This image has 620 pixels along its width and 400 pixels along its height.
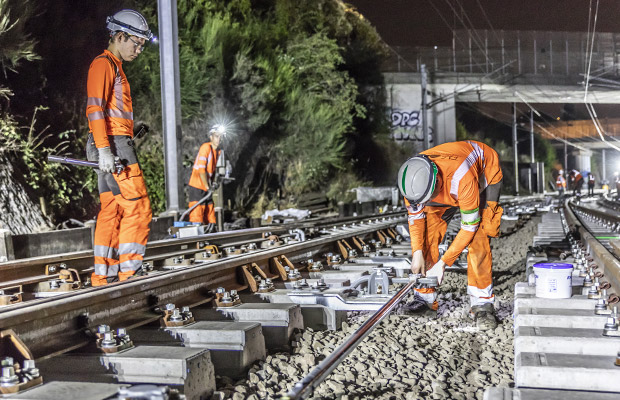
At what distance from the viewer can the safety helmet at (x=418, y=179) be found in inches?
172

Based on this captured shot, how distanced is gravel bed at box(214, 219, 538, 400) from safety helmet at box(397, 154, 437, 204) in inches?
36.4

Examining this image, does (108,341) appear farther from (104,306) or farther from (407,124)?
(407,124)

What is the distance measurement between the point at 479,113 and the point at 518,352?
64924 millimetres

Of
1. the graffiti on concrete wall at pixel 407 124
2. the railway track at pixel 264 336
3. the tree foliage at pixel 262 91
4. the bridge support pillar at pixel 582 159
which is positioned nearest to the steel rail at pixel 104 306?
the railway track at pixel 264 336

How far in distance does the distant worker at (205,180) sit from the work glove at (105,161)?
5.55m

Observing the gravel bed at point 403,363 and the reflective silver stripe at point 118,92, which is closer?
the gravel bed at point 403,363

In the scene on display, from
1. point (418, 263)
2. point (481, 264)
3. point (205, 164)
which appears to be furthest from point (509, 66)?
point (418, 263)

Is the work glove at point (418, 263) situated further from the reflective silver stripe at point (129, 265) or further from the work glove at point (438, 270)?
the reflective silver stripe at point (129, 265)

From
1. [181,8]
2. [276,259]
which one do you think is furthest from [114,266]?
[181,8]

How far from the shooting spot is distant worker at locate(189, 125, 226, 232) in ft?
33.9

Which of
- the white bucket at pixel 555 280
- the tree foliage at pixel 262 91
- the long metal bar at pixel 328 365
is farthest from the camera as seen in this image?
the tree foliage at pixel 262 91

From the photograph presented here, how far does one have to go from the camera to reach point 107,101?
4.94 m

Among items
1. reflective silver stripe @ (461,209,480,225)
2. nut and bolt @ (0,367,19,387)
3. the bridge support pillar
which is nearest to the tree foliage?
reflective silver stripe @ (461,209,480,225)

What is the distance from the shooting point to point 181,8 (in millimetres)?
16641
